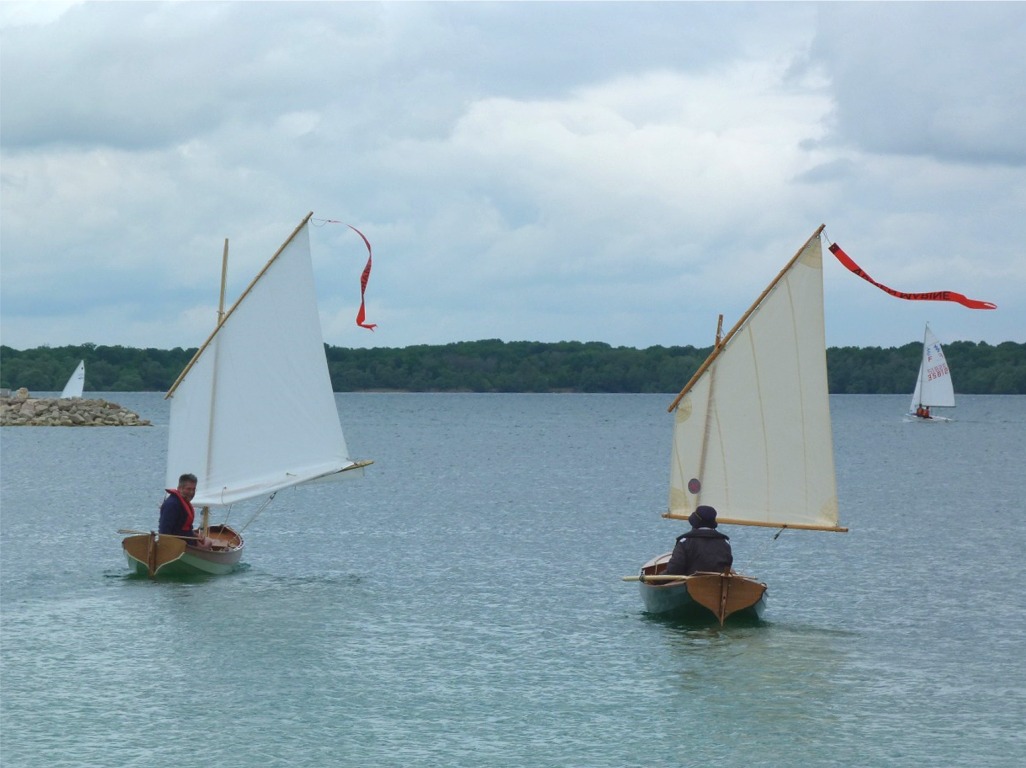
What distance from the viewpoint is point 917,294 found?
28.7 metres

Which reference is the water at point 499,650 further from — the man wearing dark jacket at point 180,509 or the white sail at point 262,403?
the man wearing dark jacket at point 180,509

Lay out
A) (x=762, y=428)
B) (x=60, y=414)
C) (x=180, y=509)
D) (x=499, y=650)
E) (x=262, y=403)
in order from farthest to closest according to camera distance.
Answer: (x=60, y=414), (x=262, y=403), (x=180, y=509), (x=762, y=428), (x=499, y=650)

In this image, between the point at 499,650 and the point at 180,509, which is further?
the point at 180,509

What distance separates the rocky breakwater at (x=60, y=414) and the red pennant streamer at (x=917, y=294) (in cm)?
12430

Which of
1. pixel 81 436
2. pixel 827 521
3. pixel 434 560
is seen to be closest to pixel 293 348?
pixel 434 560

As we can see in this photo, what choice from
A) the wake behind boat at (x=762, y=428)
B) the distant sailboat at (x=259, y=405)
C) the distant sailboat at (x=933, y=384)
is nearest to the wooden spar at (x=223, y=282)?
the distant sailboat at (x=259, y=405)

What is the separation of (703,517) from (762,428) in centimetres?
277

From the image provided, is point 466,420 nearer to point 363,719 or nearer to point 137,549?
point 137,549

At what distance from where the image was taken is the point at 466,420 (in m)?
193

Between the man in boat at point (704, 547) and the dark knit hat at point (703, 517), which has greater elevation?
the dark knit hat at point (703, 517)

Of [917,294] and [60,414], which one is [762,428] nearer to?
[917,294]

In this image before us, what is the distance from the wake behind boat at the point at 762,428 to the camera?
2834 cm

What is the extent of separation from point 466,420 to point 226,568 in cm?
15635

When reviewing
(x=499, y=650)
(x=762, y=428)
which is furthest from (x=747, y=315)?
(x=499, y=650)
